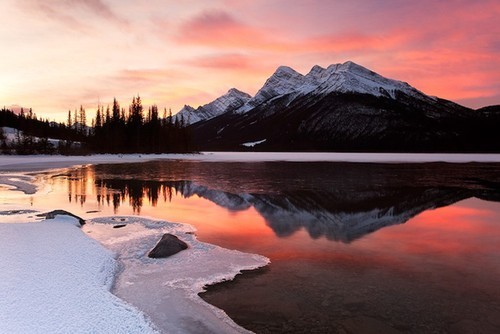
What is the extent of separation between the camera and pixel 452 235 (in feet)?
48.2

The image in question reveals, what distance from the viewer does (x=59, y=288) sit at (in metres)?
7.82

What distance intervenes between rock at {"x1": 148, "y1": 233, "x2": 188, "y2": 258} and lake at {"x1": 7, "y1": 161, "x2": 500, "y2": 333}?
1766 millimetres

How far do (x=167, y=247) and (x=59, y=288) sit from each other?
13.3ft

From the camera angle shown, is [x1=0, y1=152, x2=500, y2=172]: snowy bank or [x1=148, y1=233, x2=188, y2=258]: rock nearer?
[x1=148, y1=233, x2=188, y2=258]: rock

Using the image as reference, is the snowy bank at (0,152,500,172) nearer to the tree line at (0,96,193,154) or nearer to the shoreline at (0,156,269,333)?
the tree line at (0,96,193,154)

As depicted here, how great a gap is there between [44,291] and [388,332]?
6.91 metres

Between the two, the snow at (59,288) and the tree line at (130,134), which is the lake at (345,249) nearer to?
the snow at (59,288)

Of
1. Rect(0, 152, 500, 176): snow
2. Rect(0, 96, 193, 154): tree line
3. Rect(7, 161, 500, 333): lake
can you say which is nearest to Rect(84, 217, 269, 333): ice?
Rect(7, 161, 500, 333): lake

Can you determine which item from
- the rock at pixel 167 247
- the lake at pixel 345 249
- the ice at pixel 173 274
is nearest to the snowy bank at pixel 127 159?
the lake at pixel 345 249

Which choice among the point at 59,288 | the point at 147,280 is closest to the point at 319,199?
the point at 147,280

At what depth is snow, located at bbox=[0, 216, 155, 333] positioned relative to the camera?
637 centimetres

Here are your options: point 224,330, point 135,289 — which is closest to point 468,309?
point 224,330

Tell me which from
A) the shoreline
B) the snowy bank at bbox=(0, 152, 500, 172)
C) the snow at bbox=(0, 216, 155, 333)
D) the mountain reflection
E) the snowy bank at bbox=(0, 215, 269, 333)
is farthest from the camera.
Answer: the snowy bank at bbox=(0, 152, 500, 172)

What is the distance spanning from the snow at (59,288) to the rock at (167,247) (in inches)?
49.9
